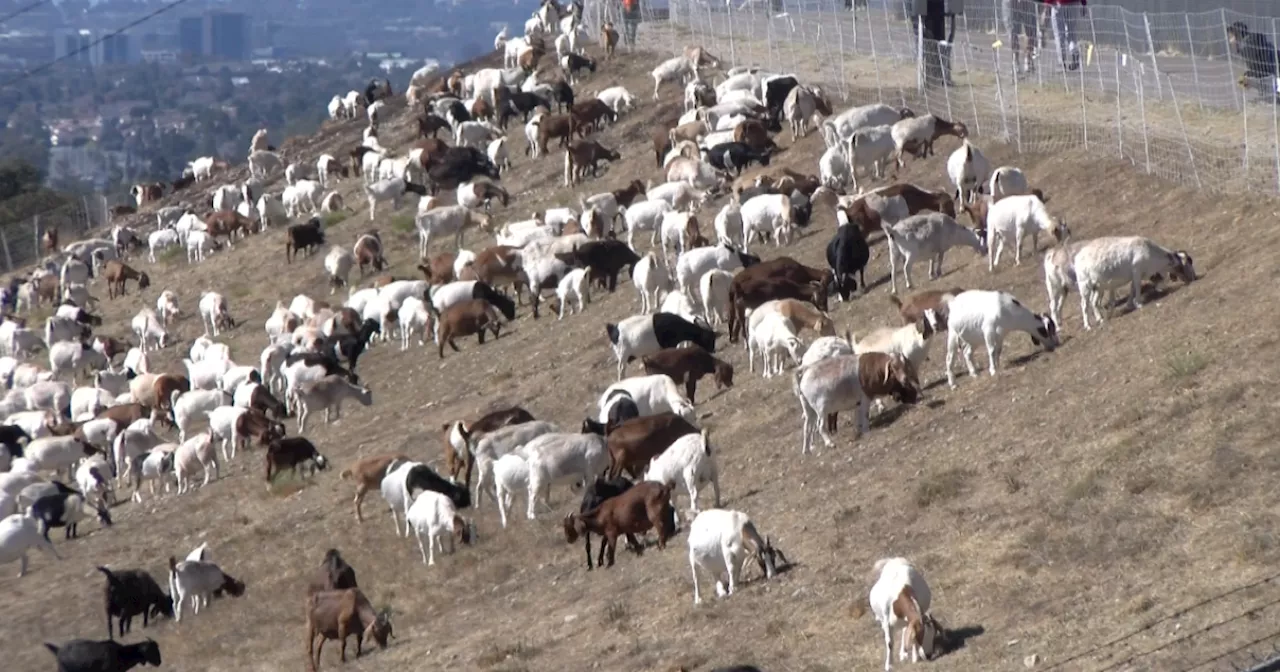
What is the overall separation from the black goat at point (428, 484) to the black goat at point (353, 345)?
1128cm

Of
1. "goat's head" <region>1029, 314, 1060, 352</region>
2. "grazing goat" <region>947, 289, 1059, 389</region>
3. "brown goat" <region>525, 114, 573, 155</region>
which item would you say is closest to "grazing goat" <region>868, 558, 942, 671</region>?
"grazing goat" <region>947, 289, 1059, 389</region>

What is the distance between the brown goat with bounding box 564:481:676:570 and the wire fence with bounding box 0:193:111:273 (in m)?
46.2

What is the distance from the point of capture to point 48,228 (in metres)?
70.1

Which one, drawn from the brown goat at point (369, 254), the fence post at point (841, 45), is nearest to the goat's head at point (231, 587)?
the brown goat at point (369, 254)

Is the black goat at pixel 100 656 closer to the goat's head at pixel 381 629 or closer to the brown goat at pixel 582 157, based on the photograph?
the goat's head at pixel 381 629

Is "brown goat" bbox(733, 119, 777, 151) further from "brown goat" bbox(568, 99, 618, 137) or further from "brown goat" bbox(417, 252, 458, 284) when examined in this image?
"brown goat" bbox(568, 99, 618, 137)

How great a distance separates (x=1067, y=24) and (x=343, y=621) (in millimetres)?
22346

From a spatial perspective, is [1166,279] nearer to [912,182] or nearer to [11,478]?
[912,182]

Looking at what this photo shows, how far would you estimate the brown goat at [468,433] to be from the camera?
2733 centimetres

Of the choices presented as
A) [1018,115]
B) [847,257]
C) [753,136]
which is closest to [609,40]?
[753,136]

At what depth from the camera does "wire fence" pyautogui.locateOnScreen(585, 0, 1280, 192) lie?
30656 mm

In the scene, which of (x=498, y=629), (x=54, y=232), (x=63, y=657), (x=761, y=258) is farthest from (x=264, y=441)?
(x=54, y=232)

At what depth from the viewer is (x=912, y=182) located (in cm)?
3691

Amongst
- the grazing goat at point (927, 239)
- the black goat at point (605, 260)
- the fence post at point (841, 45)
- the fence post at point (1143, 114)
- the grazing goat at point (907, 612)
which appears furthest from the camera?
the fence post at point (841, 45)
